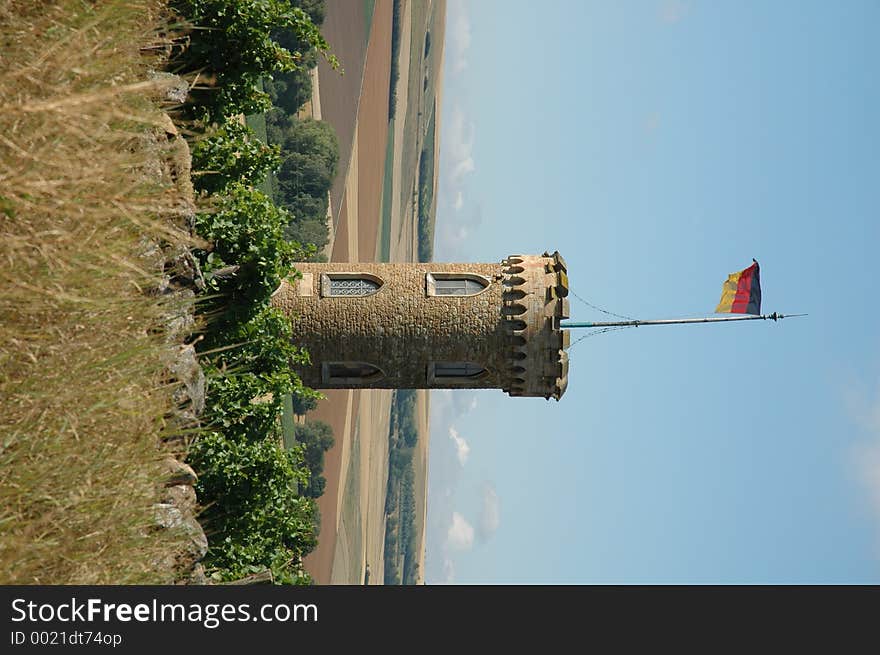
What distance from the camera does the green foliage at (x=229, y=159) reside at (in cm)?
2091

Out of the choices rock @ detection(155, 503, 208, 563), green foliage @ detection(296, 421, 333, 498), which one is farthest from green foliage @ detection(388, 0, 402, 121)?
rock @ detection(155, 503, 208, 563)

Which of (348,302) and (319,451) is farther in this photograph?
(319,451)

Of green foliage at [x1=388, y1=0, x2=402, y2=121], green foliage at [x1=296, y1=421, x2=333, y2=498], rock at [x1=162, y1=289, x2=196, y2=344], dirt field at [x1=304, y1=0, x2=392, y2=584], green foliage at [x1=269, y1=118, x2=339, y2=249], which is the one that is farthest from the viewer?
green foliage at [x1=388, y1=0, x2=402, y2=121]

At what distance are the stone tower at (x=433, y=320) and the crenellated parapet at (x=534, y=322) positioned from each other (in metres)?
0.03

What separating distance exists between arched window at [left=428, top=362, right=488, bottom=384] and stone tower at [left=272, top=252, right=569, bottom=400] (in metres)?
0.06

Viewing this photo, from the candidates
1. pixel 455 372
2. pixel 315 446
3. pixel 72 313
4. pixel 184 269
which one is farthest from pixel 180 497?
pixel 315 446

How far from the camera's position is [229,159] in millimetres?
21062

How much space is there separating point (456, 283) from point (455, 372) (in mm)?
2630

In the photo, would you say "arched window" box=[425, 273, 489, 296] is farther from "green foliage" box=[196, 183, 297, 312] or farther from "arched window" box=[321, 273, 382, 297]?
"green foliage" box=[196, 183, 297, 312]

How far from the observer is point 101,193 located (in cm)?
1220

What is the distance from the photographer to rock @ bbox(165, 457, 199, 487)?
15.7m
